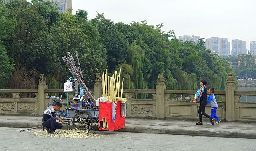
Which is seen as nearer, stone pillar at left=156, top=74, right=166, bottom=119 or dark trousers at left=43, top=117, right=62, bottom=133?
dark trousers at left=43, top=117, right=62, bottom=133

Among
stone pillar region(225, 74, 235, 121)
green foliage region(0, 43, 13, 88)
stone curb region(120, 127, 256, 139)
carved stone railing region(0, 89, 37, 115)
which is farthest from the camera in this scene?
green foliage region(0, 43, 13, 88)

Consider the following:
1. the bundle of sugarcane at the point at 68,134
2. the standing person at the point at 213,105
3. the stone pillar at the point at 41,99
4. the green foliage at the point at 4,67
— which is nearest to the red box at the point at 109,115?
the bundle of sugarcane at the point at 68,134

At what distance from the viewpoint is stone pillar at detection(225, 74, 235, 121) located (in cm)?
1719

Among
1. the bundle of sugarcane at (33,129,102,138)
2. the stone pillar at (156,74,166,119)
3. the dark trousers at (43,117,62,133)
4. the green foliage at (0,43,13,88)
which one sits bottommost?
the bundle of sugarcane at (33,129,102,138)

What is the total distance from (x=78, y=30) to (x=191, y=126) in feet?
83.1

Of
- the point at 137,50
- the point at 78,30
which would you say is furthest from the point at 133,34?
the point at 78,30

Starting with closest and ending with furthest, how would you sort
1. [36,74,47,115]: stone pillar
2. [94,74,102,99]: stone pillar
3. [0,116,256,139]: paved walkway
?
[0,116,256,139]: paved walkway
[94,74,102,99]: stone pillar
[36,74,47,115]: stone pillar

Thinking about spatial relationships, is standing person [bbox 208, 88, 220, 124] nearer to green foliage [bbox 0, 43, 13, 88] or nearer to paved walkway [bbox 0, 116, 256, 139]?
paved walkway [bbox 0, 116, 256, 139]

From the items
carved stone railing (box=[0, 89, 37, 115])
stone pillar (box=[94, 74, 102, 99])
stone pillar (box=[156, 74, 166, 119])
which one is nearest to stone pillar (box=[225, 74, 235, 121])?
stone pillar (box=[156, 74, 166, 119])

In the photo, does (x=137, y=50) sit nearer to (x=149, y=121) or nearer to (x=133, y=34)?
(x=133, y=34)

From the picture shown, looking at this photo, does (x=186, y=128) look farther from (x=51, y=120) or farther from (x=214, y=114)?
(x=51, y=120)

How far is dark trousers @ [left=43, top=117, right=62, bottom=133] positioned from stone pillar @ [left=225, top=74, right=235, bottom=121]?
6.48 metres

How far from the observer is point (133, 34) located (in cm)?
5788

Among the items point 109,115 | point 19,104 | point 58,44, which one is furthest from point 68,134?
point 58,44
